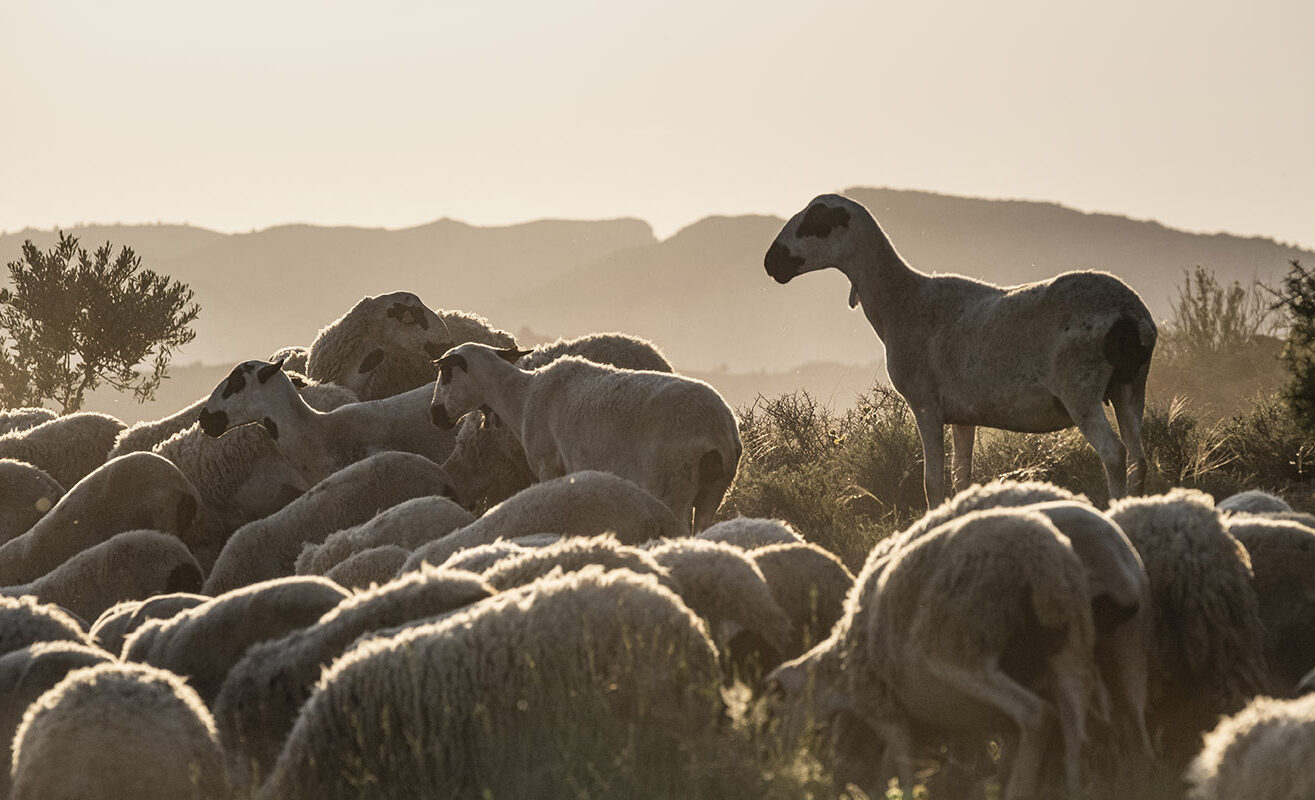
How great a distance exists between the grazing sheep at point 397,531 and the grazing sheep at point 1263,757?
21.5ft

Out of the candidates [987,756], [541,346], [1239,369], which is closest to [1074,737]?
[987,756]

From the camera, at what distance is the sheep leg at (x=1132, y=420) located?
10.2 meters

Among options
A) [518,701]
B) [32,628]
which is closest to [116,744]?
[518,701]

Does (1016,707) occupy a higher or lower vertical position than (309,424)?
lower

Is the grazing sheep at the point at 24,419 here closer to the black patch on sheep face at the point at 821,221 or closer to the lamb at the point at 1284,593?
the black patch on sheep face at the point at 821,221

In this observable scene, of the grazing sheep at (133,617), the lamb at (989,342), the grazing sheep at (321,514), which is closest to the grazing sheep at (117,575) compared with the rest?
the grazing sheep at (321,514)

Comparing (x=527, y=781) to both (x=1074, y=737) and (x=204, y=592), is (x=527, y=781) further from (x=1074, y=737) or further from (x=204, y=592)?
(x=204, y=592)

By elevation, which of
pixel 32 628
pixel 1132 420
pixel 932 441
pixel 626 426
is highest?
pixel 1132 420

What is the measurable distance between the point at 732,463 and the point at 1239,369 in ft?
60.6

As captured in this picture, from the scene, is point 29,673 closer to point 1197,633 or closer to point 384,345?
point 1197,633

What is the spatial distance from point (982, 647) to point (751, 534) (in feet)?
12.1

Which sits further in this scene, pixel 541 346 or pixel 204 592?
pixel 541 346

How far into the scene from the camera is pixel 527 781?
17.2 ft

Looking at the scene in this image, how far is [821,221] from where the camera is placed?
40.2ft
